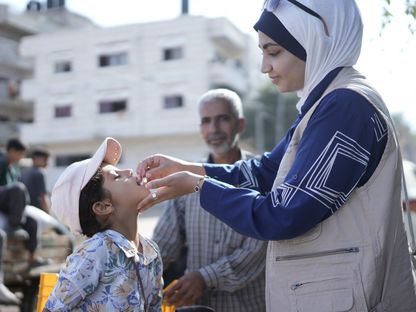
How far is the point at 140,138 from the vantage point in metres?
36.2

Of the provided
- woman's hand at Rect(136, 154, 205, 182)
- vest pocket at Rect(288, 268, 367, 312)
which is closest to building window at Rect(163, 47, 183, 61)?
woman's hand at Rect(136, 154, 205, 182)

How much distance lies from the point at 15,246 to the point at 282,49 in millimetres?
4820

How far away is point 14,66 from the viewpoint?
3919 centimetres

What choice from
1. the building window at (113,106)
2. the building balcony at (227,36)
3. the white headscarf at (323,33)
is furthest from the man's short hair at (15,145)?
the building window at (113,106)

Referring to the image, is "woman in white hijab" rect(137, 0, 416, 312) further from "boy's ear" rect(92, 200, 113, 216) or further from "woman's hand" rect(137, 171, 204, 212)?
"boy's ear" rect(92, 200, 113, 216)

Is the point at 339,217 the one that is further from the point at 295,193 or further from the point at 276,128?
the point at 276,128

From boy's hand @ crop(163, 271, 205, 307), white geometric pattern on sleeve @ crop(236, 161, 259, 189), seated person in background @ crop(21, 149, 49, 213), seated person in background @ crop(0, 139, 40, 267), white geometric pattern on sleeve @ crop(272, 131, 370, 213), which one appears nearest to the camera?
white geometric pattern on sleeve @ crop(272, 131, 370, 213)

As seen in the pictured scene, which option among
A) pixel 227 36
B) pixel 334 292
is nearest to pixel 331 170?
pixel 334 292

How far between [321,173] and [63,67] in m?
38.2

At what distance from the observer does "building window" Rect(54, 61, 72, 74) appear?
125 feet

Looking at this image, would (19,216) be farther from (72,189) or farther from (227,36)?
(227,36)

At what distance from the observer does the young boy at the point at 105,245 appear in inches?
84.0

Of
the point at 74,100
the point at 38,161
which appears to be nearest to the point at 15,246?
the point at 38,161

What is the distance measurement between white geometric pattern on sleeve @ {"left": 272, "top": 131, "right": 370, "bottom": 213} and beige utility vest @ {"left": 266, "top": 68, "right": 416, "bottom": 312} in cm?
9
